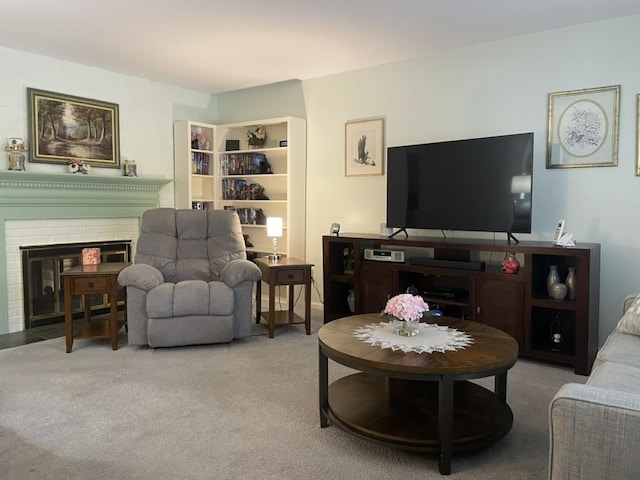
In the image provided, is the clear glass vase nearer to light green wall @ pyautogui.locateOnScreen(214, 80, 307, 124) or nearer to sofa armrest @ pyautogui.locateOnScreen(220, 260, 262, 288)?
sofa armrest @ pyautogui.locateOnScreen(220, 260, 262, 288)

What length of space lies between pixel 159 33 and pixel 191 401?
2.67m

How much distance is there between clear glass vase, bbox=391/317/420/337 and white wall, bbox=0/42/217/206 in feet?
11.9

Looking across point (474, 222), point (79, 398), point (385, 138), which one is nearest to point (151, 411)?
point (79, 398)

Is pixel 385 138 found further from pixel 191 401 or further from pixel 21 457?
pixel 21 457

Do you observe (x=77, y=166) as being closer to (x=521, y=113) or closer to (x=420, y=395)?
(x=420, y=395)

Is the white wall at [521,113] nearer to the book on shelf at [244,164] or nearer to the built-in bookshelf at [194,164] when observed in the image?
the book on shelf at [244,164]

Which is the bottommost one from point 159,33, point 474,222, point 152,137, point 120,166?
point 474,222

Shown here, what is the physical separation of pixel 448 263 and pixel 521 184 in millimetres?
767

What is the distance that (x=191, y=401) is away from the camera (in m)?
2.83

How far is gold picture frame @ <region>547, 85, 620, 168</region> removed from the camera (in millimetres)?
3545

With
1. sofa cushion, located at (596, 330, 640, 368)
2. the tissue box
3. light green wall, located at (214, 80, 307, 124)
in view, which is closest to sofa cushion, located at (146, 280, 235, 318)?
the tissue box

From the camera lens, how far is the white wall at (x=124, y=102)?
432 cm

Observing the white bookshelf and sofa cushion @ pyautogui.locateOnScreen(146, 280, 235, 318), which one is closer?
sofa cushion @ pyautogui.locateOnScreen(146, 280, 235, 318)

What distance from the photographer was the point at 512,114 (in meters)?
3.97
